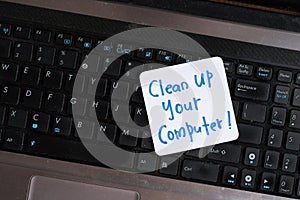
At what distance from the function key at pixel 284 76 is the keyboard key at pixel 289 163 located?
0.34ft

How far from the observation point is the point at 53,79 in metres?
0.61

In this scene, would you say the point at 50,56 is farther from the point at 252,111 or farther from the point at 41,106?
the point at 252,111

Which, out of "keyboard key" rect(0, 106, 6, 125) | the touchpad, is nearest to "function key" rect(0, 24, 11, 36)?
"keyboard key" rect(0, 106, 6, 125)

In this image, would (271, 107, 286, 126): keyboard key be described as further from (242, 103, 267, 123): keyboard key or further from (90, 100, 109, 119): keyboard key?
(90, 100, 109, 119): keyboard key

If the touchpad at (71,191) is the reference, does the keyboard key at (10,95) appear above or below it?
above

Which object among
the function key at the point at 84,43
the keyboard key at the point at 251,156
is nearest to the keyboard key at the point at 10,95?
the function key at the point at 84,43

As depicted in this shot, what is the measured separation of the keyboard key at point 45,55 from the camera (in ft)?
2.01

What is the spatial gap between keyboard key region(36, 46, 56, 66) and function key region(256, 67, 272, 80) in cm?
29

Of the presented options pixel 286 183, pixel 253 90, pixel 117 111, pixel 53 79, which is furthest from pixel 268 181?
pixel 53 79

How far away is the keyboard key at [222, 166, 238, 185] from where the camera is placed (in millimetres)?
610

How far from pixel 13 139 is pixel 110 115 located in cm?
14

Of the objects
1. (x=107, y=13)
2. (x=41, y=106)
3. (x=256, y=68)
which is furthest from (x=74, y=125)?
(x=256, y=68)

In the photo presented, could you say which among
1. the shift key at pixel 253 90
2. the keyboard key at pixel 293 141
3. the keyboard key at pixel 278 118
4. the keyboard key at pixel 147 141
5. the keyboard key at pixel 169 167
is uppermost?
the shift key at pixel 253 90

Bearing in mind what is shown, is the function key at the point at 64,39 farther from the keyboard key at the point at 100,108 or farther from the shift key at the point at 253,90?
the shift key at the point at 253,90
